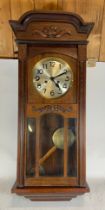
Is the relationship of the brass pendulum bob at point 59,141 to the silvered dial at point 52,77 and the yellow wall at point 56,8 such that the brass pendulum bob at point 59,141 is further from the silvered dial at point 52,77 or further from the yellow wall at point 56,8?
the yellow wall at point 56,8

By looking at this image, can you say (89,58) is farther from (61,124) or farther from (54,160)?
(54,160)

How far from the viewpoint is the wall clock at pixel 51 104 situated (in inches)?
53.1

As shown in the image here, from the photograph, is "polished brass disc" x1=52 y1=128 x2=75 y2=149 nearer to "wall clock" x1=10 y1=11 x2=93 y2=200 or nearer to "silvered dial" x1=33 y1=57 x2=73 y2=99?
"wall clock" x1=10 y1=11 x2=93 y2=200

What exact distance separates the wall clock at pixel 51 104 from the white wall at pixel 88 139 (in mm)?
216

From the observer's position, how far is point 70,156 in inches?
54.1

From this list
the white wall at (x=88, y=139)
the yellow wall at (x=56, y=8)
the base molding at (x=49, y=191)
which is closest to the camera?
the base molding at (x=49, y=191)

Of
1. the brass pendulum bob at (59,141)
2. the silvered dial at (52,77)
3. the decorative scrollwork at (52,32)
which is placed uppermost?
the decorative scrollwork at (52,32)

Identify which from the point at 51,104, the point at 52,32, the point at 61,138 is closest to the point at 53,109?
the point at 51,104

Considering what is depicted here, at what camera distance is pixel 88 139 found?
1.65 meters

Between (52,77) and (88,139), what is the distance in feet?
1.53

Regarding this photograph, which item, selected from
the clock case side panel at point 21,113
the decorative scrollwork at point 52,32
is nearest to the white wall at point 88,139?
the clock case side panel at point 21,113

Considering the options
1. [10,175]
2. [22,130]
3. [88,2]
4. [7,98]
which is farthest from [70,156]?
[88,2]

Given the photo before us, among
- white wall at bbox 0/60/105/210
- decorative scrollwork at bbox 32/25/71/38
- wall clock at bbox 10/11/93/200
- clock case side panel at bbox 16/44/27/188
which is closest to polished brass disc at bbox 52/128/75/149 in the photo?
wall clock at bbox 10/11/93/200

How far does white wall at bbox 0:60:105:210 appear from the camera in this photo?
156cm
